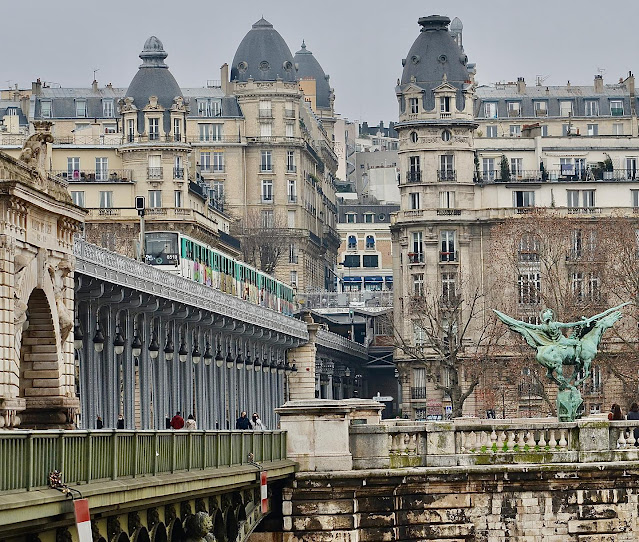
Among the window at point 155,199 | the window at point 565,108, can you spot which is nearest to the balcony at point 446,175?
the window at point 155,199

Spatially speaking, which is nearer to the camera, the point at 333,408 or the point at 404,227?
the point at 333,408

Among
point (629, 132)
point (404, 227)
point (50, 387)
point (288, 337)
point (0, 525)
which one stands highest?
point (629, 132)

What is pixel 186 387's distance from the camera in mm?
89438

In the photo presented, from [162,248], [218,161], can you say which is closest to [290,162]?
[218,161]

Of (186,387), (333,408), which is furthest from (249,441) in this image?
(186,387)

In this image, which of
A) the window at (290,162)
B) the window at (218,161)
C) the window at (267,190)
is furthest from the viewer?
Answer: the window at (267,190)

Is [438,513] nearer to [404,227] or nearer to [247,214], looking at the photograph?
[404,227]

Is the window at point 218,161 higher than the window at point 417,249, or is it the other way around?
the window at point 218,161

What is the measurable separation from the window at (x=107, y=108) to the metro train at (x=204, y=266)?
5031cm

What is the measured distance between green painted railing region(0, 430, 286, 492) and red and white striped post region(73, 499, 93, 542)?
56cm

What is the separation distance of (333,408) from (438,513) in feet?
13.5

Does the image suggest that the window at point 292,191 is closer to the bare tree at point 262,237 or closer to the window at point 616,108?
the bare tree at point 262,237

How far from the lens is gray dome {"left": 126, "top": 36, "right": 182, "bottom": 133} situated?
164625 millimetres

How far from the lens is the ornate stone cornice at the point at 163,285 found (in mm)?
64250
